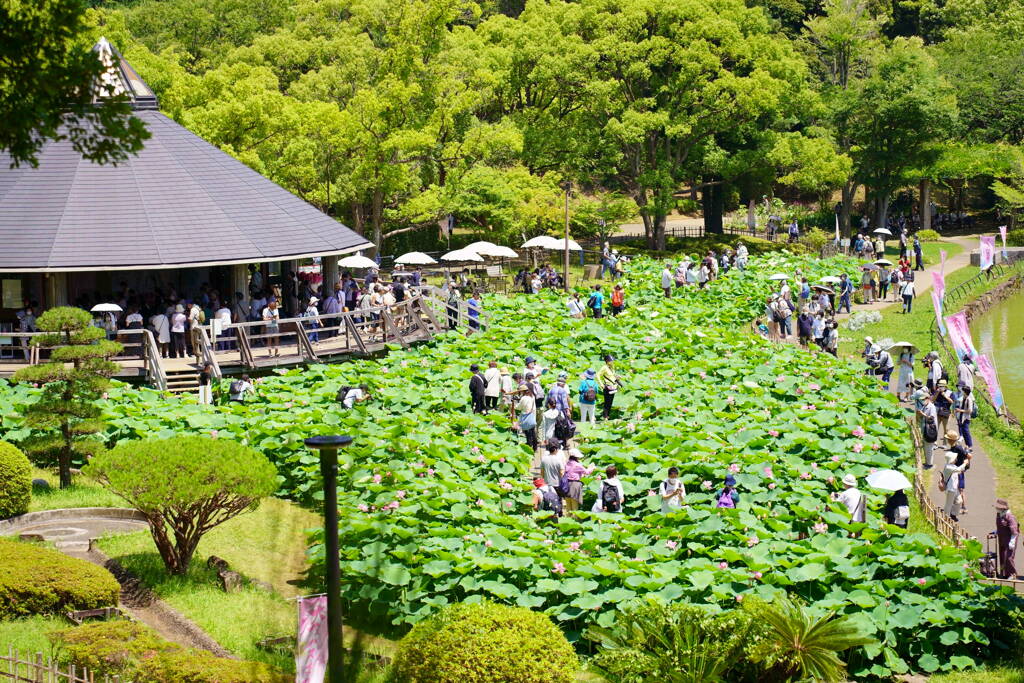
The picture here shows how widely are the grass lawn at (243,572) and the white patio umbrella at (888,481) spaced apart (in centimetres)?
804

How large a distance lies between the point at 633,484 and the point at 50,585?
27.3 ft

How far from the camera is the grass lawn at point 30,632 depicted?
12.8 meters

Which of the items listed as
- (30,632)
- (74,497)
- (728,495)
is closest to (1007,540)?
(728,495)

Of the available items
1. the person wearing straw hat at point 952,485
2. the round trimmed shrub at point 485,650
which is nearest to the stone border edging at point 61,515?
the round trimmed shrub at point 485,650

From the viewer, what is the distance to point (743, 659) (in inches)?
512

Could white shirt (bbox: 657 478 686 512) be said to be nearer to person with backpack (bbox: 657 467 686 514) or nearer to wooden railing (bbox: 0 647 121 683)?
person with backpack (bbox: 657 467 686 514)

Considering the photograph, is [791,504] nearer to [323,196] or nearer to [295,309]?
[295,309]

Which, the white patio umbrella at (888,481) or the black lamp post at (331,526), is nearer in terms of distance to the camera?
the black lamp post at (331,526)

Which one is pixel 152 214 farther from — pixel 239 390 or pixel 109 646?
pixel 109 646

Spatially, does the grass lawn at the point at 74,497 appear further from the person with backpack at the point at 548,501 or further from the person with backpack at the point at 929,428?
the person with backpack at the point at 929,428

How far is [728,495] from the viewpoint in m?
17.1

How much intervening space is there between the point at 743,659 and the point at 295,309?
19.7 meters

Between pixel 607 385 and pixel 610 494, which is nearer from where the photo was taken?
pixel 610 494

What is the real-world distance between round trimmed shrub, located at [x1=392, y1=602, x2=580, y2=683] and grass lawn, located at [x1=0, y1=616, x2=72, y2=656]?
372cm
